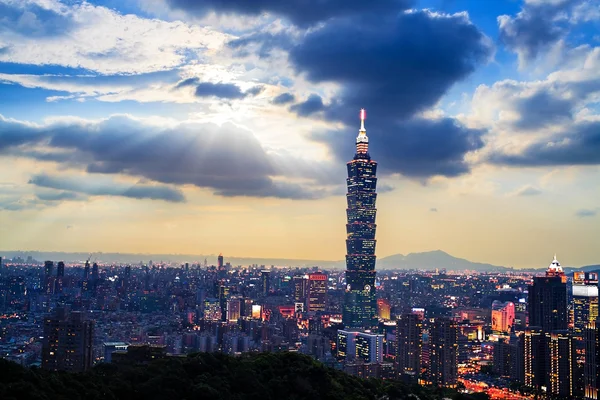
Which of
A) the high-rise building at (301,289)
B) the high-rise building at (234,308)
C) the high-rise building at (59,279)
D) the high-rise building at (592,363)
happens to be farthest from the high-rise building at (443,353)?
the high-rise building at (59,279)

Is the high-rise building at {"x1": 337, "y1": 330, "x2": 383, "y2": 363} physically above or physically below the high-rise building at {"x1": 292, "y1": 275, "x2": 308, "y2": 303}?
below

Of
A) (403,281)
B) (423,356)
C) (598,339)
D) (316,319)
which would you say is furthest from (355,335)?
(403,281)

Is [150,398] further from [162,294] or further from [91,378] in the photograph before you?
[162,294]

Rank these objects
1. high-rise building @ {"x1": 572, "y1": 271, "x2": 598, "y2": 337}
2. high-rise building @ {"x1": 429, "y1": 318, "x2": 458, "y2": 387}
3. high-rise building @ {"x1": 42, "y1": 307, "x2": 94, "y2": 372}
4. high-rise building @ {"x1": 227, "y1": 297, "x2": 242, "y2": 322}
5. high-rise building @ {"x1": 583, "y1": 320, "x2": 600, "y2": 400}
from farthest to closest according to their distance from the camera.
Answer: high-rise building @ {"x1": 227, "y1": 297, "x2": 242, "y2": 322} → high-rise building @ {"x1": 572, "y1": 271, "x2": 598, "y2": 337} → high-rise building @ {"x1": 429, "y1": 318, "x2": 458, "y2": 387} → high-rise building @ {"x1": 583, "y1": 320, "x2": 600, "y2": 400} → high-rise building @ {"x1": 42, "y1": 307, "x2": 94, "y2": 372}

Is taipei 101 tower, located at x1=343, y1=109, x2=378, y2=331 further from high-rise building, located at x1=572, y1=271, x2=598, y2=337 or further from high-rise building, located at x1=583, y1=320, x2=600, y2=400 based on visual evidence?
high-rise building, located at x1=583, y1=320, x2=600, y2=400

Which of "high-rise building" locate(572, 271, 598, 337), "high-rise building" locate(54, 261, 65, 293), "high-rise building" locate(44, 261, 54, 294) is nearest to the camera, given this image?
"high-rise building" locate(572, 271, 598, 337)

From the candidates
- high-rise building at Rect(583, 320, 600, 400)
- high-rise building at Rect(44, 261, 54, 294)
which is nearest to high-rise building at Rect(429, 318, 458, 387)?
high-rise building at Rect(583, 320, 600, 400)

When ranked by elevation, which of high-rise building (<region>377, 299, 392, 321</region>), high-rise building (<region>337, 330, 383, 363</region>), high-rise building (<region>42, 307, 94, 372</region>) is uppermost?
high-rise building (<region>42, 307, 94, 372</region>)

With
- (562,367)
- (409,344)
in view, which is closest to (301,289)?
(409,344)

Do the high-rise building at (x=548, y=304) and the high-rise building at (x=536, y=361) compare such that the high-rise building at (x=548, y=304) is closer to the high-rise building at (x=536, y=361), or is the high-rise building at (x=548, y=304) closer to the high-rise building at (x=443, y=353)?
the high-rise building at (x=443, y=353)
